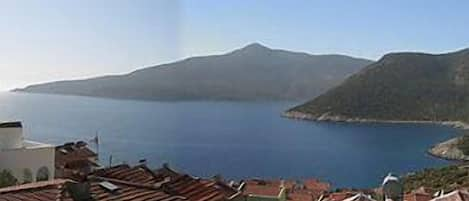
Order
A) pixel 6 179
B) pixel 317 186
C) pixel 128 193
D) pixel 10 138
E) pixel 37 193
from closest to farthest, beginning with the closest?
pixel 37 193 < pixel 128 193 < pixel 6 179 < pixel 10 138 < pixel 317 186

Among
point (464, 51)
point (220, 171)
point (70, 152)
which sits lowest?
point (220, 171)

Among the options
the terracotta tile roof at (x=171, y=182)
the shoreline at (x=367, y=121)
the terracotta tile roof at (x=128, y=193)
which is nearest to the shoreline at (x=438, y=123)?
the shoreline at (x=367, y=121)

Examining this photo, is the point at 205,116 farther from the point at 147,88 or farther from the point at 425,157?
the point at 425,157

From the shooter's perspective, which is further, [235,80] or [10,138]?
[235,80]

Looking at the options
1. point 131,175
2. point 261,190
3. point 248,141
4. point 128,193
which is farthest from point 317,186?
point 248,141

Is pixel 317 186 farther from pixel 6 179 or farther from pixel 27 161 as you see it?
pixel 6 179

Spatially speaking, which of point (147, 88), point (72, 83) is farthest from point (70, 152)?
point (72, 83)
